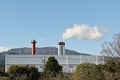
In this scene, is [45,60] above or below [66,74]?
above

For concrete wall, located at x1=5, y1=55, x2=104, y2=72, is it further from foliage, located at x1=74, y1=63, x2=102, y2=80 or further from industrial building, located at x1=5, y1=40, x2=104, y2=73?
foliage, located at x1=74, y1=63, x2=102, y2=80

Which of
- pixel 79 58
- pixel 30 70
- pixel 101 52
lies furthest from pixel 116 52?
pixel 30 70

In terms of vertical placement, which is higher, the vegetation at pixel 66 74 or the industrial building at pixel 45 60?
the industrial building at pixel 45 60

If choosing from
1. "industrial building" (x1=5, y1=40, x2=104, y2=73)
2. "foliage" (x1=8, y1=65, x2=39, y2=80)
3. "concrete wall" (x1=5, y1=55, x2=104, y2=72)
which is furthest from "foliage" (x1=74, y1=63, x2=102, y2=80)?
"concrete wall" (x1=5, y1=55, x2=104, y2=72)

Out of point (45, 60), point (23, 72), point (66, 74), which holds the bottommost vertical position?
point (66, 74)

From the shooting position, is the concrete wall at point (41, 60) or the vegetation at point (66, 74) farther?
the concrete wall at point (41, 60)

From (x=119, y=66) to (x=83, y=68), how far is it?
592 inches

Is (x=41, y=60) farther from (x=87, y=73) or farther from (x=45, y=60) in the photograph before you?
(x=87, y=73)

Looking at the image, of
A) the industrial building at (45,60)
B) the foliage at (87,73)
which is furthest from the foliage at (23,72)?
the industrial building at (45,60)

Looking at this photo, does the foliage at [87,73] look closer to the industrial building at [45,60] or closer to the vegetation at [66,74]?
the vegetation at [66,74]

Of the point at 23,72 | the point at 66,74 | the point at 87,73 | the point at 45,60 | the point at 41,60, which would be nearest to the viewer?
the point at 87,73

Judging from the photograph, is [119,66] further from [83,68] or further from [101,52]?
[101,52]

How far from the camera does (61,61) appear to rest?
Answer: 2852 inches

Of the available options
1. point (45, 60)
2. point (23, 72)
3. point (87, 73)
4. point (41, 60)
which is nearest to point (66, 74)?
point (23, 72)
